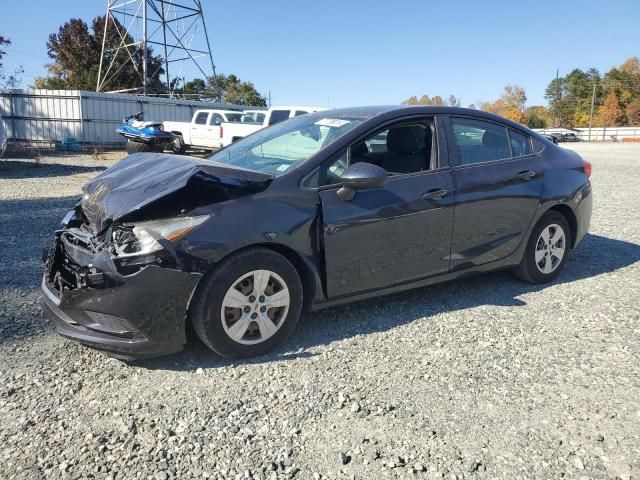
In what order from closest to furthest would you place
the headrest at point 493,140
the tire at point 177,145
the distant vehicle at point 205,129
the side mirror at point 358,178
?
the side mirror at point 358,178 < the headrest at point 493,140 < the tire at point 177,145 < the distant vehicle at point 205,129

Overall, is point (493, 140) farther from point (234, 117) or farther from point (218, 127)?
point (234, 117)

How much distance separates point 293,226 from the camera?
3.45 metres

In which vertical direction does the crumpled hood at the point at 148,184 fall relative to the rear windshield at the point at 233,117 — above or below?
below

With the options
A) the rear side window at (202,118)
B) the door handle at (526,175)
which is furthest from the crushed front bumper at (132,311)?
the rear side window at (202,118)

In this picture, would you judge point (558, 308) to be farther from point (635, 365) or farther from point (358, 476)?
point (358, 476)

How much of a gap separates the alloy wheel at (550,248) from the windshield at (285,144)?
219cm

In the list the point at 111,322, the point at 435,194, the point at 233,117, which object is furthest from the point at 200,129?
the point at 111,322

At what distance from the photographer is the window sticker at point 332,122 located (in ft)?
13.5

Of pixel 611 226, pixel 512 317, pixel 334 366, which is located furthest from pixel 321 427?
pixel 611 226

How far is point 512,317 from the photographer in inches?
166

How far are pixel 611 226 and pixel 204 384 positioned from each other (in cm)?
689

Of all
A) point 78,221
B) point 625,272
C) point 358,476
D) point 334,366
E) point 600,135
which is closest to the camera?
point 358,476

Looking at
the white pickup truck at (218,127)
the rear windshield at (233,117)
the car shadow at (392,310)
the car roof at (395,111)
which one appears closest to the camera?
the car shadow at (392,310)

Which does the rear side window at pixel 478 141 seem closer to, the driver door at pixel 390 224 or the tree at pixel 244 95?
the driver door at pixel 390 224
